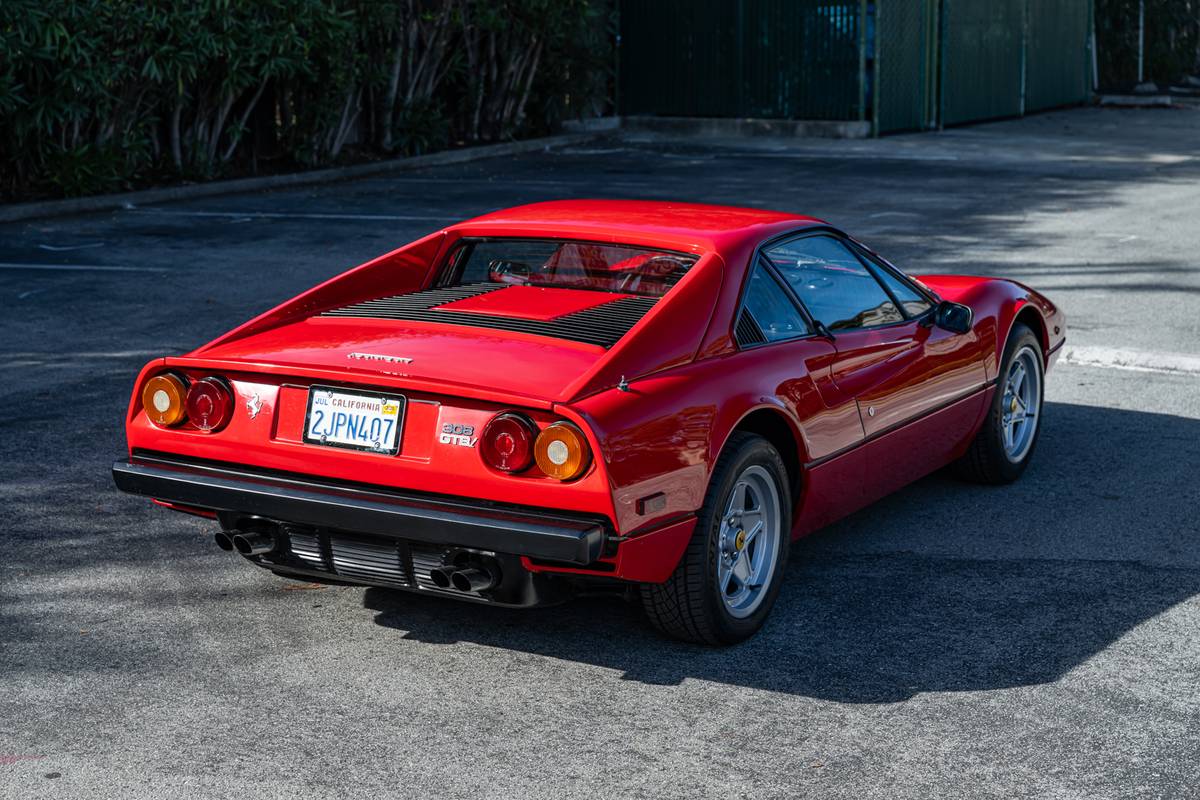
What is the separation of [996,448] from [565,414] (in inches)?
113

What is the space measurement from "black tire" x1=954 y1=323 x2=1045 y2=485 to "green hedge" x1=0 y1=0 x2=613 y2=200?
12.1m

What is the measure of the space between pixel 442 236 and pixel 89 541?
67.5 inches

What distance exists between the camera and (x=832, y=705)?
4445mm

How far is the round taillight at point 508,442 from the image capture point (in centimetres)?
439

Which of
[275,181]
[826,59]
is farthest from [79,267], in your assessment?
[826,59]

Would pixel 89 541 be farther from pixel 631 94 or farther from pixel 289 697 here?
pixel 631 94

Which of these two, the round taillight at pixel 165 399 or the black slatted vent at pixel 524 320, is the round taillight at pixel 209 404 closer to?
the round taillight at pixel 165 399

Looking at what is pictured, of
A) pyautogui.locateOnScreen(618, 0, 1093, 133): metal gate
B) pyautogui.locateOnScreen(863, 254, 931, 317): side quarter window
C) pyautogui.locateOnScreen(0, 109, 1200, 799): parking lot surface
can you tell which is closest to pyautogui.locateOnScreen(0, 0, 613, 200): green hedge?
pyautogui.locateOnScreen(618, 0, 1093, 133): metal gate

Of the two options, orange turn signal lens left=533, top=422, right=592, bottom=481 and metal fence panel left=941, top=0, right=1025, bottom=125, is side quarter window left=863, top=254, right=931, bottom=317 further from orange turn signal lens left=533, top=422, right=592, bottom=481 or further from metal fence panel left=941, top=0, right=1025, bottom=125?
metal fence panel left=941, top=0, right=1025, bottom=125

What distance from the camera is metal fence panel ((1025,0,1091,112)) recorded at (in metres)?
30.2

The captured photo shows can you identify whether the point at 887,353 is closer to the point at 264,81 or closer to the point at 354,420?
the point at 354,420

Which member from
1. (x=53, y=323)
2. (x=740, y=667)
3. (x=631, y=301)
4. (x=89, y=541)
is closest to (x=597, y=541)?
(x=740, y=667)

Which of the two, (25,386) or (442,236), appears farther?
(25,386)

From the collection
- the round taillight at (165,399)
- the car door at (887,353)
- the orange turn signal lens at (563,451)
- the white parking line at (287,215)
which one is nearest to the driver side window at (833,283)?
the car door at (887,353)
